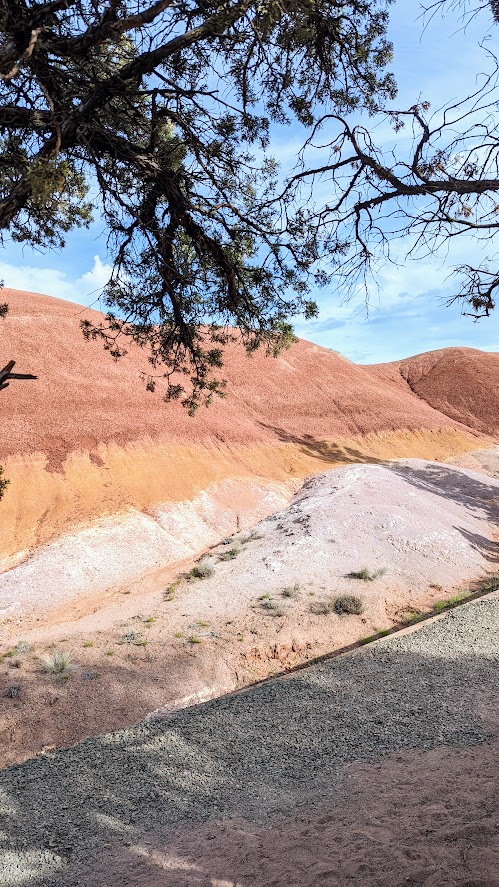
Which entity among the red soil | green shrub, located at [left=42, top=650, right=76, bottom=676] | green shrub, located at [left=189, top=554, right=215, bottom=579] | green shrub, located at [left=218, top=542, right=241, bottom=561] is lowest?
green shrub, located at [left=42, top=650, right=76, bottom=676]

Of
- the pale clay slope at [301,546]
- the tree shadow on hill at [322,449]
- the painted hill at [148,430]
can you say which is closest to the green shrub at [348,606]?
the pale clay slope at [301,546]

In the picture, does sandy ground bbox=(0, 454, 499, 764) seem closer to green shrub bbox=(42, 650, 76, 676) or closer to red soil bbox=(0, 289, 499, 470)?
green shrub bbox=(42, 650, 76, 676)

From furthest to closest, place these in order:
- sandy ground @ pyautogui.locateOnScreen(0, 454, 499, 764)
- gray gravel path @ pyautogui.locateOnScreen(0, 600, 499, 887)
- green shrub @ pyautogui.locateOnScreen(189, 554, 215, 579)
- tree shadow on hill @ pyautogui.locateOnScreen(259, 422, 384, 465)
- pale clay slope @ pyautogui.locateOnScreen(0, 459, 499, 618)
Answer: tree shadow on hill @ pyautogui.locateOnScreen(259, 422, 384, 465) → green shrub @ pyautogui.locateOnScreen(189, 554, 215, 579) → pale clay slope @ pyautogui.locateOnScreen(0, 459, 499, 618) → sandy ground @ pyautogui.locateOnScreen(0, 454, 499, 764) → gray gravel path @ pyautogui.locateOnScreen(0, 600, 499, 887)

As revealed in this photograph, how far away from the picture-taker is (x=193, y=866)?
4043 mm

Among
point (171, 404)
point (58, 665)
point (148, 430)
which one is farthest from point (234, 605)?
point (171, 404)

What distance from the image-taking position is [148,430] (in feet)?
80.9

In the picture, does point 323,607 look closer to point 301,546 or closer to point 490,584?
point 301,546

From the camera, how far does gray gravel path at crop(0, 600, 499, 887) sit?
4.82 meters

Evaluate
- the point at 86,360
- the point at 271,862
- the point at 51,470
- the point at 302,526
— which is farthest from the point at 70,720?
the point at 86,360

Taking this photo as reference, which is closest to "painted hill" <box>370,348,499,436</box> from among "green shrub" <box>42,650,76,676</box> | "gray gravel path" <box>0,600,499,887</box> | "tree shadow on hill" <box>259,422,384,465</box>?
"tree shadow on hill" <box>259,422,384,465</box>

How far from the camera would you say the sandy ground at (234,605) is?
975cm

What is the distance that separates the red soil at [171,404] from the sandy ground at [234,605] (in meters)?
7.35

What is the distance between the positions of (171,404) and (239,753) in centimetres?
2265

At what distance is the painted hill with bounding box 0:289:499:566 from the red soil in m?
0.08
